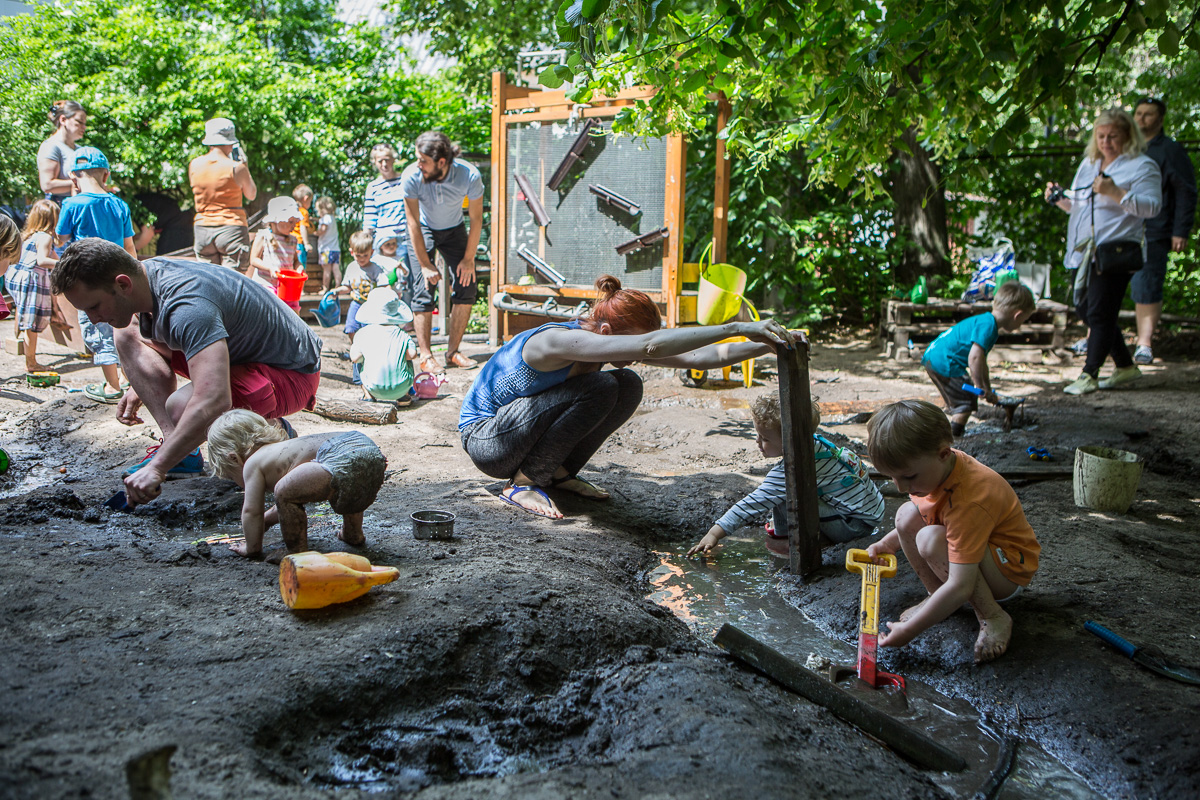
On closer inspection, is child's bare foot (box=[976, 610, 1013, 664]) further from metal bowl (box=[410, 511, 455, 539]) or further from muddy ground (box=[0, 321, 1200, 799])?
Answer: metal bowl (box=[410, 511, 455, 539])

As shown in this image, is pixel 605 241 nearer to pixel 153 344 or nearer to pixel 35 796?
pixel 153 344

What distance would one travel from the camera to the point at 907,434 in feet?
8.14

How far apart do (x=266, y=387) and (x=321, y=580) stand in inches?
68.7

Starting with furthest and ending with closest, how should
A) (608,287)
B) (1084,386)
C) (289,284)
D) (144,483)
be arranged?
(289,284)
(1084,386)
(608,287)
(144,483)

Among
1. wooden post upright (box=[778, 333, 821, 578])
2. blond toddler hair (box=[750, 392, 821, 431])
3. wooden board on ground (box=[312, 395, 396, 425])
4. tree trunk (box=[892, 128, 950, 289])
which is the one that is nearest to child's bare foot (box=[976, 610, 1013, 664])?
wooden post upright (box=[778, 333, 821, 578])

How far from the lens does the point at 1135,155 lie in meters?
6.34

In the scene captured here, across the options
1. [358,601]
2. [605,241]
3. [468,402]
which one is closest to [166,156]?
[605,241]

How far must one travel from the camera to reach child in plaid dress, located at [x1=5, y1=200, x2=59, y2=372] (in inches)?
271

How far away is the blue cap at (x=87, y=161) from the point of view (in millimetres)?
6375

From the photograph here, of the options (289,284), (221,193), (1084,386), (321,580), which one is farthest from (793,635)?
(289,284)

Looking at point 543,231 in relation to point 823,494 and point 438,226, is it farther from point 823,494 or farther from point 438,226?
point 823,494

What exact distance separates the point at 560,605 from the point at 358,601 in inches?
24.9

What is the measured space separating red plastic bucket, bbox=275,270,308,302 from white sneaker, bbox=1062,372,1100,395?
697 cm

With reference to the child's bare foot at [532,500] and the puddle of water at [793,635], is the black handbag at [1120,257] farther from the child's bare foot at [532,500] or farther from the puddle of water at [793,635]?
the child's bare foot at [532,500]
